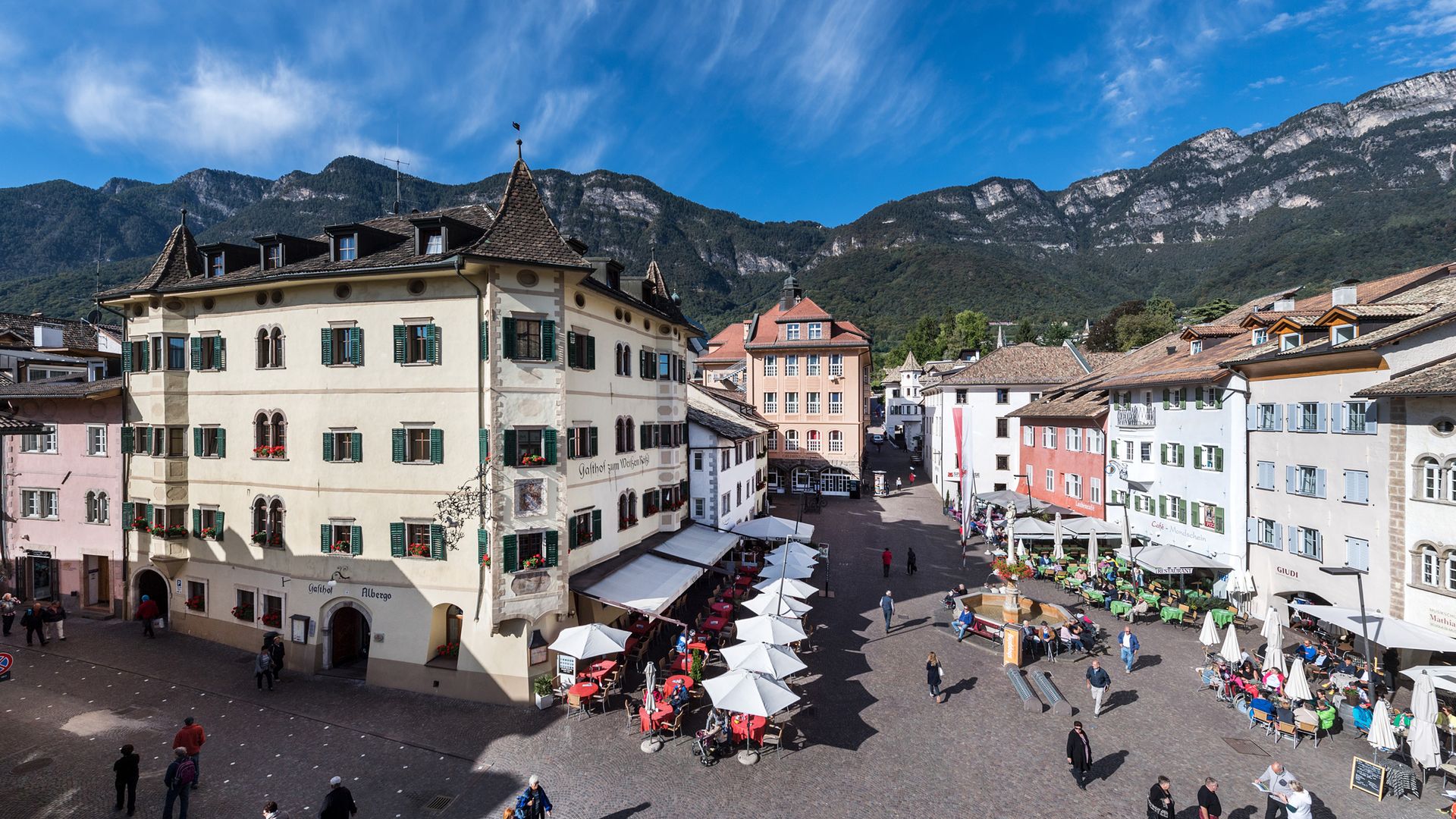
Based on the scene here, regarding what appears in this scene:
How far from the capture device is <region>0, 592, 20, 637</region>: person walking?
78.3ft

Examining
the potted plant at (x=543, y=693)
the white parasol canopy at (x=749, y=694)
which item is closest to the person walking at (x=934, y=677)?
the white parasol canopy at (x=749, y=694)

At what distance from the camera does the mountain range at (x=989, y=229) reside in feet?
362

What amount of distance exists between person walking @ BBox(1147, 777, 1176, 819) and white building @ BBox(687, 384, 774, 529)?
2109cm

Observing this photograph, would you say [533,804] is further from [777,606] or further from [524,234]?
[524,234]

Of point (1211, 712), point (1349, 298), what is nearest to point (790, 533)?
point (1211, 712)

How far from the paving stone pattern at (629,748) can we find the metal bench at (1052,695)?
0.33 metres

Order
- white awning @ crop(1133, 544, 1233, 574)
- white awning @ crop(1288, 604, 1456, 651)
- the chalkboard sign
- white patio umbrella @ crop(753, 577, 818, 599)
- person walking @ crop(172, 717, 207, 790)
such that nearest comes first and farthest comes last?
the chalkboard sign, person walking @ crop(172, 717, 207, 790), white awning @ crop(1288, 604, 1456, 651), white patio umbrella @ crop(753, 577, 818, 599), white awning @ crop(1133, 544, 1233, 574)

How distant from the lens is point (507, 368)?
720 inches

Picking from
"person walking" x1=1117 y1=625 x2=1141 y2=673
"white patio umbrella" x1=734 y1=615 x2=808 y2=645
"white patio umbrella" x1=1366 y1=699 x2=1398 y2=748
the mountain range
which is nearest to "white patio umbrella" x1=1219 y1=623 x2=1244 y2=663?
"person walking" x1=1117 y1=625 x2=1141 y2=673

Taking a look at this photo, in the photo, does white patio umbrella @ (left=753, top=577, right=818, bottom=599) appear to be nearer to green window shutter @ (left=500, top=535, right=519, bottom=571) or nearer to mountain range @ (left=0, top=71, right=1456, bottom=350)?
green window shutter @ (left=500, top=535, right=519, bottom=571)

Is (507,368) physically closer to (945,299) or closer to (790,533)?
(790,533)

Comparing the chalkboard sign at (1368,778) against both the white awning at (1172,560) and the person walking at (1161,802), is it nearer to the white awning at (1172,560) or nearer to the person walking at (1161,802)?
the person walking at (1161,802)

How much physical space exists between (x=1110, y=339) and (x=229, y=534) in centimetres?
9014

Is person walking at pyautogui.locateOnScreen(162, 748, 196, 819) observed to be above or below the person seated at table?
above
